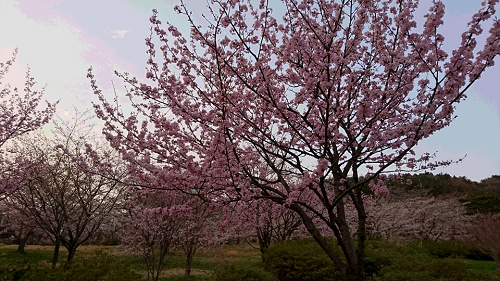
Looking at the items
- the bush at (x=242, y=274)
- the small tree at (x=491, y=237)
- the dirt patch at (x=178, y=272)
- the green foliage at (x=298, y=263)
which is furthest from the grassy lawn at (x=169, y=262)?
the small tree at (x=491, y=237)

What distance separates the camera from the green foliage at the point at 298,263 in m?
9.33

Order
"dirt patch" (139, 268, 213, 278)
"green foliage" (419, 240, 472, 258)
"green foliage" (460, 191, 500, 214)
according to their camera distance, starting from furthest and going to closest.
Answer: "green foliage" (460, 191, 500, 214) → "green foliage" (419, 240, 472, 258) → "dirt patch" (139, 268, 213, 278)

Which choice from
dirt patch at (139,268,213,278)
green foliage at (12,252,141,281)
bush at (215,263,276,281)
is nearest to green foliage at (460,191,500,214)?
dirt patch at (139,268,213,278)

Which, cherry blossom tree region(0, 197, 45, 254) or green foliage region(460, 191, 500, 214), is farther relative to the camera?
green foliage region(460, 191, 500, 214)

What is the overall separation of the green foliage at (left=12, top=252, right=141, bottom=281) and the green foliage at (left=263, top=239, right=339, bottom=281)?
5708 millimetres

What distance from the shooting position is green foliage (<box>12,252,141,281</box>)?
4.84 metres

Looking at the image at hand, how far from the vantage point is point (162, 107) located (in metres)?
6.04

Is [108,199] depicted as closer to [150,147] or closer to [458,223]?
[150,147]

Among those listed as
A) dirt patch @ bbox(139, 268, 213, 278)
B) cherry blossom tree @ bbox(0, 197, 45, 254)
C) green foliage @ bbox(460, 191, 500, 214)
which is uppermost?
green foliage @ bbox(460, 191, 500, 214)

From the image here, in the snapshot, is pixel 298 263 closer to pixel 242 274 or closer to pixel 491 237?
pixel 242 274

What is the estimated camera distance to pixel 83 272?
16.7 ft

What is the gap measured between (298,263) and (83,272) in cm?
655

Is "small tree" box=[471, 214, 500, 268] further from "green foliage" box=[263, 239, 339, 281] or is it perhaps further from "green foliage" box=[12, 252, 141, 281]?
"green foliage" box=[12, 252, 141, 281]

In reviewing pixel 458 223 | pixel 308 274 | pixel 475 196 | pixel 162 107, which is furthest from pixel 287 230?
pixel 475 196
